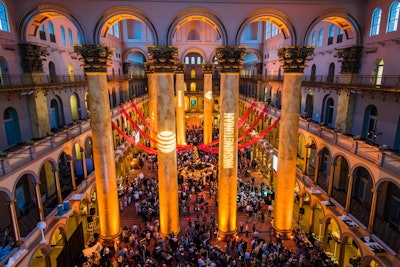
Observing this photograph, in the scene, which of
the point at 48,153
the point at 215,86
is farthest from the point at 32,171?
the point at 215,86

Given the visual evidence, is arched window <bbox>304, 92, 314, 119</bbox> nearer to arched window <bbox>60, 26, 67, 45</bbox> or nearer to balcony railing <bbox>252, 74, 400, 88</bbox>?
balcony railing <bbox>252, 74, 400, 88</bbox>

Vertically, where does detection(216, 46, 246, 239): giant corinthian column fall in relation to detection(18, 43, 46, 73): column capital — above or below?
below

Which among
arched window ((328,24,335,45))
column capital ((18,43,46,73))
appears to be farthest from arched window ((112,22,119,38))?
arched window ((328,24,335,45))

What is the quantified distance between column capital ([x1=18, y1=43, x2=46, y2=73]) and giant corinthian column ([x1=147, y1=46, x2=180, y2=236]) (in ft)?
24.6

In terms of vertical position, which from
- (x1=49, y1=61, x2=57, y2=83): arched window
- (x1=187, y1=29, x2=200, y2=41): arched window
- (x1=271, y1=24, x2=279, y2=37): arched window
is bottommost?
(x1=49, y1=61, x2=57, y2=83): arched window

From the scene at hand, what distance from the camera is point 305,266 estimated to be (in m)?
12.4

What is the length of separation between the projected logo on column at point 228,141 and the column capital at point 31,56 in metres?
10.8

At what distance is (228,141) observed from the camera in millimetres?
13031

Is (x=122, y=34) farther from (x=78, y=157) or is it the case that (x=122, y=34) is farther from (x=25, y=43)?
(x=25, y=43)

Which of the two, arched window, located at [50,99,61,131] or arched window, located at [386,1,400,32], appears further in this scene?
arched window, located at [50,99,61,131]

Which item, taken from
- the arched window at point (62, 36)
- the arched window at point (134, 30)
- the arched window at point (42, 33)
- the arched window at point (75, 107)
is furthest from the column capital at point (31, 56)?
the arched window at point (134, 30)

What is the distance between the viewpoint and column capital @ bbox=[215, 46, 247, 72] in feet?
40.5

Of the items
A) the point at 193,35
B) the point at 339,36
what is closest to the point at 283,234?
the point at 339,36

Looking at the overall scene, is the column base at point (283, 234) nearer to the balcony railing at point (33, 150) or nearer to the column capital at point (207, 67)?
the balcony railing at point (33, 150)
